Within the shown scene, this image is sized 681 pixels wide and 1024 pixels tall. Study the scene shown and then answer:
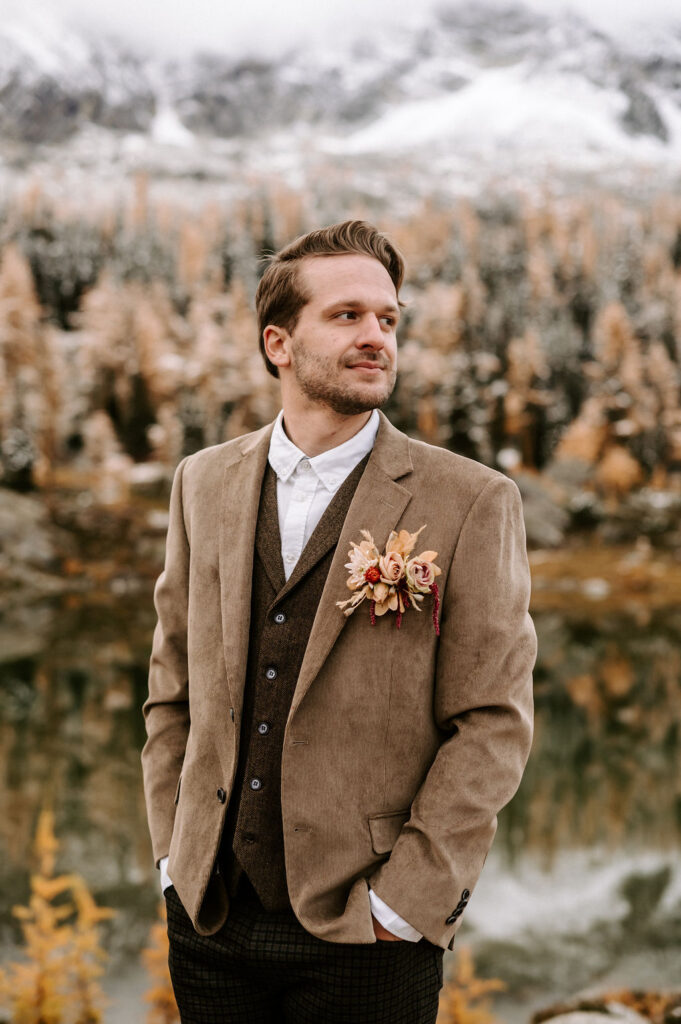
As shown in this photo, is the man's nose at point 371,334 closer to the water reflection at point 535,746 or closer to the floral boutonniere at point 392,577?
the floral boutonniere at point 392,577

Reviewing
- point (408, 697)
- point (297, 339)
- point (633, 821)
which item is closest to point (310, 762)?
point (408, 697)

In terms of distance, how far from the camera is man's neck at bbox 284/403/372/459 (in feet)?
3.36

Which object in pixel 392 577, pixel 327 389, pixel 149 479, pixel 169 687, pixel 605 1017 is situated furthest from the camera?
pixel 149 479

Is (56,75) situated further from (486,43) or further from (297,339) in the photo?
(297,339)

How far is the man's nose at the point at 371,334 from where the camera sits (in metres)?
0.97

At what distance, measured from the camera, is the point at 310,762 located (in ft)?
3.05

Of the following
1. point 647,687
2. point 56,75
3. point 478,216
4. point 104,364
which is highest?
point 56,75

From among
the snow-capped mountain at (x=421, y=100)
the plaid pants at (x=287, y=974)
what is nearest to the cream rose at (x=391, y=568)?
the plaid pants at (x=287, y=974)

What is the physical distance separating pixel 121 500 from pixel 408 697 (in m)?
2.60

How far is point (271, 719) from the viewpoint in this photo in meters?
0.96

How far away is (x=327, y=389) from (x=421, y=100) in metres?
3.28

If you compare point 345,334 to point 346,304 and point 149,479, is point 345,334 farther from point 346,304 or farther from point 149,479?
point 149,479

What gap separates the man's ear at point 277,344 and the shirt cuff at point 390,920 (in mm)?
642

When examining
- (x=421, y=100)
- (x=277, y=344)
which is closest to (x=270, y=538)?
(x=277, y=344)
